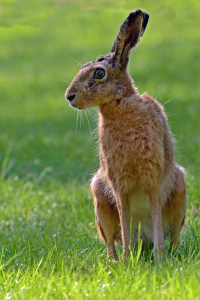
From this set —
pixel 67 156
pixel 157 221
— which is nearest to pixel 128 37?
pixel 157 221

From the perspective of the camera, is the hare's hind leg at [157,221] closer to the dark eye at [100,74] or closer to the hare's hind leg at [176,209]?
the hare's hind leg at [176,209]

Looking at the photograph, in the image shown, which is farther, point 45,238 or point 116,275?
point 45,238

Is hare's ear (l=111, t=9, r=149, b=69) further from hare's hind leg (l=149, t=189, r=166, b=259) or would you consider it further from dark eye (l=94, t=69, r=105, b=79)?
hare's hind leg (l=149, t=189, r=166, b=259)

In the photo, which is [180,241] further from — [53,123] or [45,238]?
[53,123]

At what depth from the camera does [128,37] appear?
3957 mm

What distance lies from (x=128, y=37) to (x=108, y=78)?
0.38 m

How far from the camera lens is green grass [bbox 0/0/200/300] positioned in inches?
129

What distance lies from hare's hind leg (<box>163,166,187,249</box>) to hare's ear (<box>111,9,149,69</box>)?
4.04ft

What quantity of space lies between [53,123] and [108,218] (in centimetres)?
701

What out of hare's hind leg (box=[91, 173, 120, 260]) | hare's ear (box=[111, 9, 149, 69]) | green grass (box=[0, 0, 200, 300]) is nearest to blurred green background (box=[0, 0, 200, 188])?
green grass (box=[0, 0, 200, 300])

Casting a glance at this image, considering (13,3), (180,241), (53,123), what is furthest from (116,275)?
(53,123)

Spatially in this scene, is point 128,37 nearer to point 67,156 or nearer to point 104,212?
point 104,212

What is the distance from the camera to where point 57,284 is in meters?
3.23

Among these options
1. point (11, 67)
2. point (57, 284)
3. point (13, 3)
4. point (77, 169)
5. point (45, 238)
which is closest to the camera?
point (57, 284)
